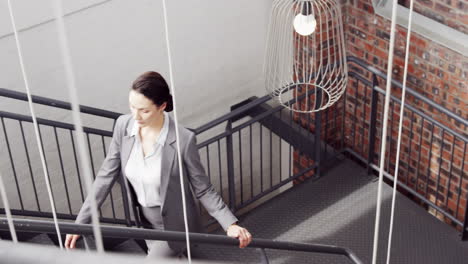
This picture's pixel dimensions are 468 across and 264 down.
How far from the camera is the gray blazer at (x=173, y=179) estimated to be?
114 inches

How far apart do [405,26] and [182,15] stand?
1.52 m

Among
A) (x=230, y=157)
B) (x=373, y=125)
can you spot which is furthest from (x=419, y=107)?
(x=230, y=157)

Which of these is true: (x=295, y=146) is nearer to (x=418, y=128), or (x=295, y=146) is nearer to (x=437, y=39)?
(x=418, y=128)

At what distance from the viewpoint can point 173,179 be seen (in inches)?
115

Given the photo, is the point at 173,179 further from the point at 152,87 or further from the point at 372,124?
the point at 372,124

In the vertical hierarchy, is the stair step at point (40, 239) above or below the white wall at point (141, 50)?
below

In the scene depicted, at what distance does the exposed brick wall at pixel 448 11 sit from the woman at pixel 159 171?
1945 millimetres

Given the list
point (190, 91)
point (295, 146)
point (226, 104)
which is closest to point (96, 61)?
point (190, 91)

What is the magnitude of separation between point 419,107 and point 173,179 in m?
2.30

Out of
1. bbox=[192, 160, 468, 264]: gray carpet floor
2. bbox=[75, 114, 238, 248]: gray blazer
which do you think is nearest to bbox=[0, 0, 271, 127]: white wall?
bbox=[192, 160, 468, 264]: gray carpet floor

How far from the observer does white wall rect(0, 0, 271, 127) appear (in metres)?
4.32

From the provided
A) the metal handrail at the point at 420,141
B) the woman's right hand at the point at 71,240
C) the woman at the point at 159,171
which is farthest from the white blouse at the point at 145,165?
the metal handrail at the point at 420,141

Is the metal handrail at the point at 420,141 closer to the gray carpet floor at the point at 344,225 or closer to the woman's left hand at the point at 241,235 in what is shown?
the gray carpet floor at the point at 344,225

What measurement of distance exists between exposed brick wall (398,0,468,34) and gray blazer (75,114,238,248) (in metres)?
1.94
